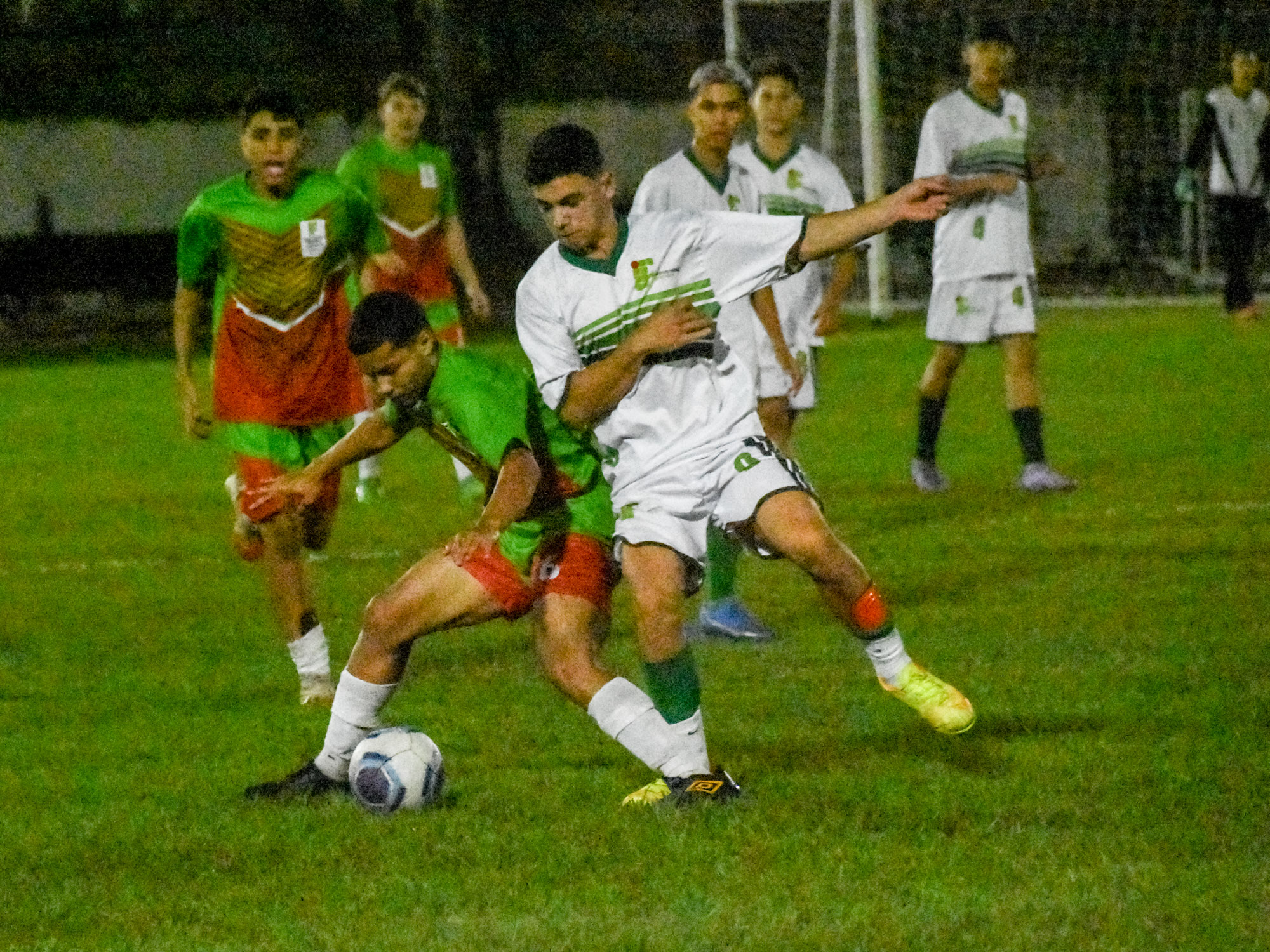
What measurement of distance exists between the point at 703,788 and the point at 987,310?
6.35m

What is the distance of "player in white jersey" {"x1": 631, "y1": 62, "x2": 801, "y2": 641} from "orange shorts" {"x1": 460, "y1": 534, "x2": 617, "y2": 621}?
2191mm

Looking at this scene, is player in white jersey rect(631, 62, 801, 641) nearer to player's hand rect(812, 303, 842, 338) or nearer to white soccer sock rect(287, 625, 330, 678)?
player's hand rect(812, 303, 842, 338)

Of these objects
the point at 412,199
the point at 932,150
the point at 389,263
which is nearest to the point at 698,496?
the point at 389,263

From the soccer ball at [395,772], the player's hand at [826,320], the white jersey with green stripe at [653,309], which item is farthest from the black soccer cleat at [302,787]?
the player's hand at [826,320]

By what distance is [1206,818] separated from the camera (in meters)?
5.15

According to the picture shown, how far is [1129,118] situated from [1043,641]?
16.9 m

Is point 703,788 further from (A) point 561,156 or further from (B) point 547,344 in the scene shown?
(A) point 561,156

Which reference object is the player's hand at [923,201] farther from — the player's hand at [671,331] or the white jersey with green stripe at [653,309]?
the player's hand at [671,331]

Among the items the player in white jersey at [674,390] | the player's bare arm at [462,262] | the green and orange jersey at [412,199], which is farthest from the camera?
→ the green and orange jersey at [412,199]

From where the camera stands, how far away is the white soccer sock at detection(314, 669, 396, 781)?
5523 millimetres

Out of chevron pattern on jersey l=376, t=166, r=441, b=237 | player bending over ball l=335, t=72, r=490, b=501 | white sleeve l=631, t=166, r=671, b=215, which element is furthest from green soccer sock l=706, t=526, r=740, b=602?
chevron pattern on jersey l=376, t=166, r=441, b=237

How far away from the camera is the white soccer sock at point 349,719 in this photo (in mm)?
5523

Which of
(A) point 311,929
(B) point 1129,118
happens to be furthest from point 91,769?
(B) point 1129,118

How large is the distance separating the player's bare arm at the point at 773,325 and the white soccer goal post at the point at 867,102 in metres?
9.79
